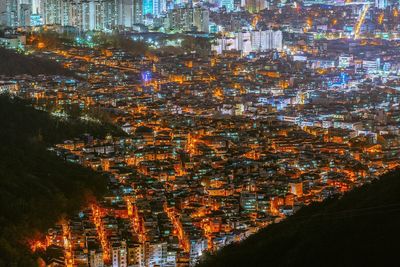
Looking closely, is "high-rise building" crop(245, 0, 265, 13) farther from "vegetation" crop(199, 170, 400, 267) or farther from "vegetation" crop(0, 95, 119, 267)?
"vegetation" crop(199, 170, 400, 267)

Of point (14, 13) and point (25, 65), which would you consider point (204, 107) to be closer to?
point (25, 65)

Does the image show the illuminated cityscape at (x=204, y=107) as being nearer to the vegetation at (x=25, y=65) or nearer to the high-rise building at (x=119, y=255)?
the high-rise building at (x=119, y=255)

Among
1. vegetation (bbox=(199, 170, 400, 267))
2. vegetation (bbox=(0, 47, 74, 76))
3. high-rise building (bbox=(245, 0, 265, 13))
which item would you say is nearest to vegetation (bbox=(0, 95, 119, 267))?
vegetation (bbox=(199, 170, 400, 267))

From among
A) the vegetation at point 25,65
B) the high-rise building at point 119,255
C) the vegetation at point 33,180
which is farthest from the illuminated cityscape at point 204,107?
the vegetation at point 25,65

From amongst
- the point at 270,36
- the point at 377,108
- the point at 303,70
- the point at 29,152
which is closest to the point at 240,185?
the point at 29,152

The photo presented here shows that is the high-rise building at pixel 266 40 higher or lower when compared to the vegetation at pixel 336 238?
higher

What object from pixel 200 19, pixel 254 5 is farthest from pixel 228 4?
pixel 200 19

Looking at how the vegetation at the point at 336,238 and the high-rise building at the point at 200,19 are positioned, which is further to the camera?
the high-rise building at the point at 200,19
